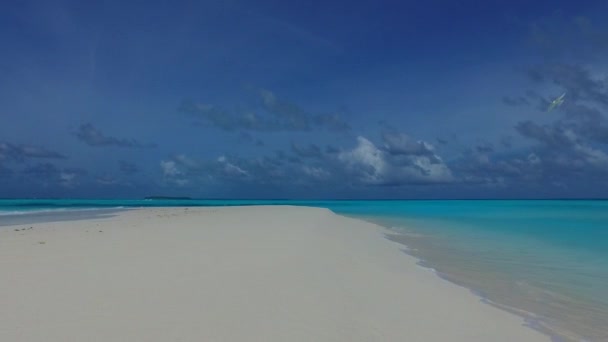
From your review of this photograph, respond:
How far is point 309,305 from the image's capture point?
6070mm

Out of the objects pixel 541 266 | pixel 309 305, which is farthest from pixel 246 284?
pixel 541 266

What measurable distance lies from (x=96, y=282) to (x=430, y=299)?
5.91 m

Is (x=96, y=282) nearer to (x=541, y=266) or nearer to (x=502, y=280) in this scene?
(x=502, y=280)

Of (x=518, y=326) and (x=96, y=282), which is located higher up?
(x=96, y=282)

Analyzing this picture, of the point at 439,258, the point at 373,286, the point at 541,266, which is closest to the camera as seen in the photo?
the point at 373,286

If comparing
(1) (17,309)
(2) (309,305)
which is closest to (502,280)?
(2) (309,305)

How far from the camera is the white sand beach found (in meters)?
4.89

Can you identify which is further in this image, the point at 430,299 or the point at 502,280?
the point at 502,280

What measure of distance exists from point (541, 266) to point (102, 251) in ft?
40.8

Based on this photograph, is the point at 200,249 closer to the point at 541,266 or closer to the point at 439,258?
the point at 439,258

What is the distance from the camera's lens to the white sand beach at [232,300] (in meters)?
4.89

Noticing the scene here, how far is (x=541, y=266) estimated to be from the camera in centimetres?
1175

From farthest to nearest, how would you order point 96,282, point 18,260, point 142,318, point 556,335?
point 18,260, point 96,282, point 556,335, point 142,318

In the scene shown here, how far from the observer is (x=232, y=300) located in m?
6.10
